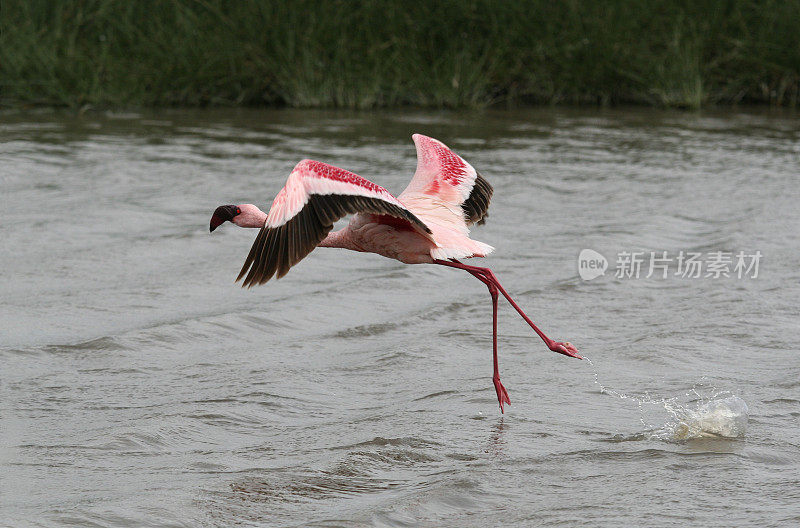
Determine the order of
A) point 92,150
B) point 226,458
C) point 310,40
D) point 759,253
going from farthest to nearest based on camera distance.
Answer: point 310,40
point 92,150
point 759,253
point 226,458

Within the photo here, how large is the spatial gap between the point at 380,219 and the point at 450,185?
2.27 feet

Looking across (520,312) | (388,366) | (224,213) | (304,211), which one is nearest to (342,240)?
(224,213)

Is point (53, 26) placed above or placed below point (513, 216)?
above

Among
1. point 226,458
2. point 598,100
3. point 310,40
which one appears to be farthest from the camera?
point 598,100

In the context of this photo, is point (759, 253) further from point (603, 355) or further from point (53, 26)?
point (53, 26)

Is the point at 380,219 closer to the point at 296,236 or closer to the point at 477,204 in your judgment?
the point at 477,204

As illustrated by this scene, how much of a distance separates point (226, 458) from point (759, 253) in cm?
472

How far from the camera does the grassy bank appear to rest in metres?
15.6

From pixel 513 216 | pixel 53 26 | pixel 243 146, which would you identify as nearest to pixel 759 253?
pixel 513 216

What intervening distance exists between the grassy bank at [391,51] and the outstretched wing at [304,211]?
36.0ft

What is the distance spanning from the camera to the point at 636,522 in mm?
4168

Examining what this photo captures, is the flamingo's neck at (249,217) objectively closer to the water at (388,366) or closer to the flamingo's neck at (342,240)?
the flamingo's neck at (342,240)

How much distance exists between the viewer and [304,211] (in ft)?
15.9

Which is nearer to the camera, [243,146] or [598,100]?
[243,146]
